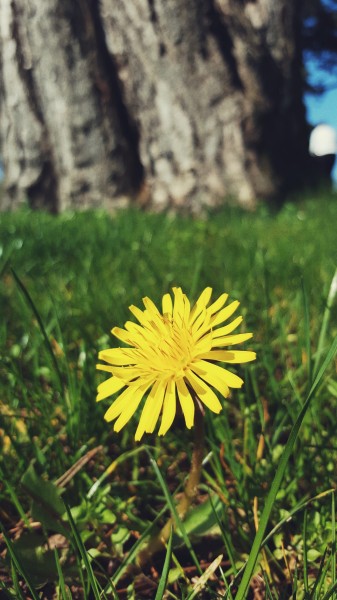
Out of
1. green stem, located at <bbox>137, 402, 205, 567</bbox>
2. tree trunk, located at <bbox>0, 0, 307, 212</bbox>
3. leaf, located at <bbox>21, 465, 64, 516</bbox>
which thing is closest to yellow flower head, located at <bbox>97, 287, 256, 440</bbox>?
green stem, located at <bbox>137, 402, 205, 567</bbox>

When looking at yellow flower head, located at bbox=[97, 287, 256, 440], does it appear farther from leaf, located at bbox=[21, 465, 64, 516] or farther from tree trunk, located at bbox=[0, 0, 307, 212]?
tree trunk, located at bbox=[0, 0, 307, 212]

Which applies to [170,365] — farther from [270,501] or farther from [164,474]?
[164,474]

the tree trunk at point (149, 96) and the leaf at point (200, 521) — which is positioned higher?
the tree trunk at point (149, 96)

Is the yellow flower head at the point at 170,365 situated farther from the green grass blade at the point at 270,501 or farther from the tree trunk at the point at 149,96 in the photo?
the tree trunk at the point at 149,96

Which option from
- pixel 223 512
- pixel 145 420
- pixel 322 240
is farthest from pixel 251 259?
pixel 145 420

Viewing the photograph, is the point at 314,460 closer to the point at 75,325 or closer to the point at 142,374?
the point at 142,374

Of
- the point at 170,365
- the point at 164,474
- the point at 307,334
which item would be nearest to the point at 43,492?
the point at 164,474

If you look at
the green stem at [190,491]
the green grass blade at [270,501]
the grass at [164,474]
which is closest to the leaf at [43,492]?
the grass at [164,474]
